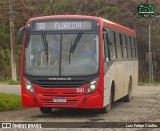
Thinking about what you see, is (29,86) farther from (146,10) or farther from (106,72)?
(146,10)

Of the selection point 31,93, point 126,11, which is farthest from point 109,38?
point 126,11

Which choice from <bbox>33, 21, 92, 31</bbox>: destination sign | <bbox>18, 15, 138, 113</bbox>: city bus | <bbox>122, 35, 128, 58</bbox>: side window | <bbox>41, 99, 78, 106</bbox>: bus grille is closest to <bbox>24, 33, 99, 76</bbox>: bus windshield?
<bbox>18, 15, 138, 113</bbox>: city bus

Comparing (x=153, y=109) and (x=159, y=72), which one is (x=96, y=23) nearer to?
(x=153, y=109)

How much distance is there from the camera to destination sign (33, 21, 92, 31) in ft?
46.8

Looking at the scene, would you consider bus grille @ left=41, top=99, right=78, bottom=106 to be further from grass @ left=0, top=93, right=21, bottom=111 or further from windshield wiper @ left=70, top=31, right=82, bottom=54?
grass @ left=0, top=93, right=21, bottom=111

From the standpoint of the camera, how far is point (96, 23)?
14273 millimetres

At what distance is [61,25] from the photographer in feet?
46.9

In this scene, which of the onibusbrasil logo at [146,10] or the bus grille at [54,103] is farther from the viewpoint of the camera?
the onibusbrasil logo at [146,10]

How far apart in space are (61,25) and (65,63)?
122 centimetres

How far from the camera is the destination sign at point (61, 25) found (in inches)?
561

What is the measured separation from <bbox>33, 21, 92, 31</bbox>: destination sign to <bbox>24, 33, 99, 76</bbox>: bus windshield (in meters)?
0.20

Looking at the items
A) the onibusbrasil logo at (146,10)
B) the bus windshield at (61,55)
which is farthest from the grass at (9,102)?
the onibusbrasil logo at (146,10)

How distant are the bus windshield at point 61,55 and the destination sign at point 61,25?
199 millimetres

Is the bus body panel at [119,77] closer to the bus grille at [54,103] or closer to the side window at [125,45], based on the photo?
the side window at [125,45]
